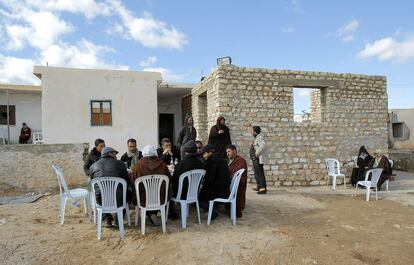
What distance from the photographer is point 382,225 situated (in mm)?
5180

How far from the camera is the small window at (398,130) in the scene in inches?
942

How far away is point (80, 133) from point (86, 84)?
1.79 meters

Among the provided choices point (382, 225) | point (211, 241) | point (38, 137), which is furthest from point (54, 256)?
point (38, 137)

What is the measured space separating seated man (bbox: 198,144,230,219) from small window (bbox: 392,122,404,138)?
2392 cm

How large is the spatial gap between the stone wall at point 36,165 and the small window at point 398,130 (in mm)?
24189

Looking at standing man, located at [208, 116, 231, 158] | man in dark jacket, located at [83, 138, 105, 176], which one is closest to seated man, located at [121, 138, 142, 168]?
man in dark jacket, located at [83, 138, 105, 176]

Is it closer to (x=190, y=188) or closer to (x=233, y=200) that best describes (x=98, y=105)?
(x=190, y=188)

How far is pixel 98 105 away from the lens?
37.9 ft

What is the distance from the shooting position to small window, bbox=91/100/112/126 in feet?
37.7

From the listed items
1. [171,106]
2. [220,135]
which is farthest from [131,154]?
[171,106]

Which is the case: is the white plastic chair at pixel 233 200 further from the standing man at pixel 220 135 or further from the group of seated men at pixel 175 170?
the standing man at pixel 220 135

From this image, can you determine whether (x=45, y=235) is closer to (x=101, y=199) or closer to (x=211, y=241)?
(x=101, y=199)

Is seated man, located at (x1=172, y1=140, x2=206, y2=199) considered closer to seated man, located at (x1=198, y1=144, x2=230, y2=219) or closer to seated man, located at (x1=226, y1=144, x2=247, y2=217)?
seated man, located at (x1=198, y1=144, x2=230, y2=219)

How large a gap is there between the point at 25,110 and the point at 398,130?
2530 centimetres
